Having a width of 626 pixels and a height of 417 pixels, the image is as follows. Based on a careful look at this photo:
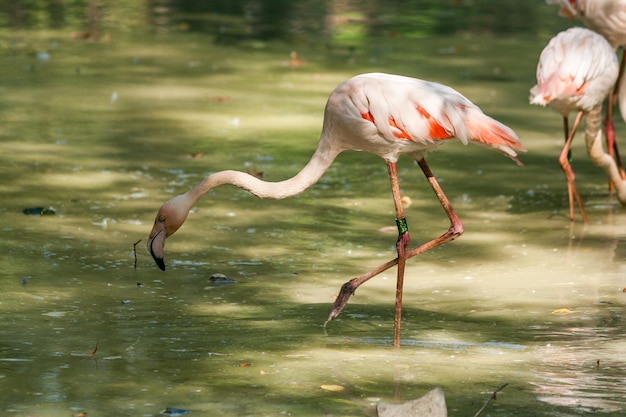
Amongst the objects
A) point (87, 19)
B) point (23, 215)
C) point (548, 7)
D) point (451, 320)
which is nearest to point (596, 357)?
point (451, 320)

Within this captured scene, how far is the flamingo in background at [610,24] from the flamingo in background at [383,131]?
2.45 m

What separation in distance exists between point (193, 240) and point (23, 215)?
3.45ft

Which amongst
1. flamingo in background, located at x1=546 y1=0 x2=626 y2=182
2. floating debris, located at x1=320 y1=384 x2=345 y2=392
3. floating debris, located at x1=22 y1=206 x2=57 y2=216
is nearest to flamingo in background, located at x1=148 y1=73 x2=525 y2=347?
floating debris, located at x1=320 y1=384 x2=345 y2=392

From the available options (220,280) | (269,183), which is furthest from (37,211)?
(269,183)

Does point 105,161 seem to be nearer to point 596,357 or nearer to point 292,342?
point 292,342

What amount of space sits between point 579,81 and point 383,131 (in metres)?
2.04

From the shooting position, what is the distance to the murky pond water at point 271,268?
15.7ft

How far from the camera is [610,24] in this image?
7.88 m

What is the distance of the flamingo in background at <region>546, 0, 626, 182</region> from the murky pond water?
45cm

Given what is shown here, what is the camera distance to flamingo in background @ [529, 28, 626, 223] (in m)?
7.19

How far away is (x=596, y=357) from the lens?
5.09m

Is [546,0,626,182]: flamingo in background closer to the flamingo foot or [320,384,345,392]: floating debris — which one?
the flamingo foot

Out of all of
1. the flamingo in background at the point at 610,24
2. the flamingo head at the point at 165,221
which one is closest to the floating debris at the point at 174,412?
the flamingo head at the point at 165,221

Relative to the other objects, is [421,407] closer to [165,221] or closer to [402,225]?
[402,225]
